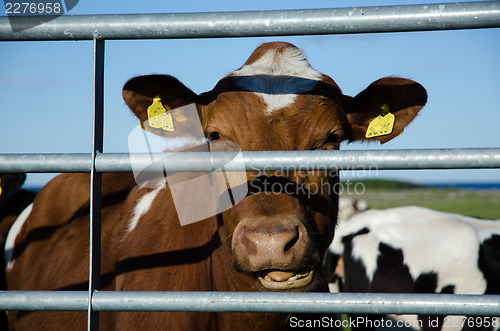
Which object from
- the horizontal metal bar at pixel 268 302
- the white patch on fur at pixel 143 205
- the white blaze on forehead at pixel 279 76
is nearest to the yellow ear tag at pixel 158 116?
the white blaze on forehead at pixel 279 76

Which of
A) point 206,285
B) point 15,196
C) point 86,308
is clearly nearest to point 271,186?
point 206,285

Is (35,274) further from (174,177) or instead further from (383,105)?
(383,105)

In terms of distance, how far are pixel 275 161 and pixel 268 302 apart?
0.40 m

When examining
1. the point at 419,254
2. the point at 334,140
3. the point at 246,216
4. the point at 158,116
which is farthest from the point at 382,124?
the point at 419,254

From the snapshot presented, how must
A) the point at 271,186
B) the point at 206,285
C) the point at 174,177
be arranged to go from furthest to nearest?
the point at 174,177 → the point at 206,285 → the point at 271,186

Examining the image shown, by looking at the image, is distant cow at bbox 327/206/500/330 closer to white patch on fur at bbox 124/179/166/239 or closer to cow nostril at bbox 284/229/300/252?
white patch on fur at bbox 124/179/166/239

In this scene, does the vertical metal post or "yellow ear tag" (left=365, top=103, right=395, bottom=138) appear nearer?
the vertical metal post

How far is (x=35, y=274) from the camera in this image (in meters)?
3.70

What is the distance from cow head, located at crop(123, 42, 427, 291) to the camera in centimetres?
200

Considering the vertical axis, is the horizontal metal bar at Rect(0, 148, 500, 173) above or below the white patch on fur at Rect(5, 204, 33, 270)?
above

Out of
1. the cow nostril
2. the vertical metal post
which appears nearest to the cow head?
the cow nostril

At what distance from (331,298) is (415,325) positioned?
422cm

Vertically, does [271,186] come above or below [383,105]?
below

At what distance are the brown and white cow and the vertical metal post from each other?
0.72m
